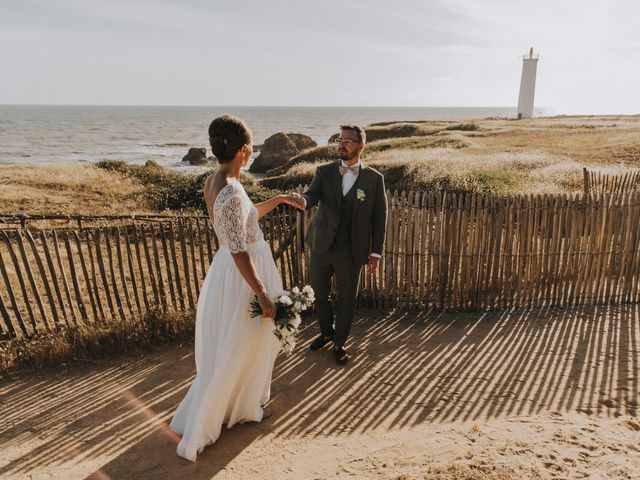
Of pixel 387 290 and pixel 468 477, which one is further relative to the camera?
pixel 387 290

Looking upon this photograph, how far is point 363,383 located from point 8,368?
3.63m

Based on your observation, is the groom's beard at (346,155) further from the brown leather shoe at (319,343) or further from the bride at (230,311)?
the brown leather shoe at (319,343)

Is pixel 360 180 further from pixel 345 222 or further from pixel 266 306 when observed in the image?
pixel 266 306

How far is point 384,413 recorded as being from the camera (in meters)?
4.23

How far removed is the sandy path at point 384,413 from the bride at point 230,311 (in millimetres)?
267

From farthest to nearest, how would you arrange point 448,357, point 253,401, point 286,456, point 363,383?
point 448,357
point 363,383
point 253,401
point 286,456

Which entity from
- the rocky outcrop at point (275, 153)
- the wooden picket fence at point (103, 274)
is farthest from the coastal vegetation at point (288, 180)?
the rocky outcrop at point (275, 153)

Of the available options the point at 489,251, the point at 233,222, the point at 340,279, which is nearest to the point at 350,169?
the point at 340,279

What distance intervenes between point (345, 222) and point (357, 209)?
185 mm

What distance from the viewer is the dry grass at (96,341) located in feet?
16.2

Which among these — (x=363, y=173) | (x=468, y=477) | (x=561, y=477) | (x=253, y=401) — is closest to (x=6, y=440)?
(x=253, y=401)

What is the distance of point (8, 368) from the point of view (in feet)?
16.0

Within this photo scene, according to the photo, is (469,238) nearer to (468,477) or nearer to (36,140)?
(468,477)

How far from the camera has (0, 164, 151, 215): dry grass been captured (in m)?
13.3
